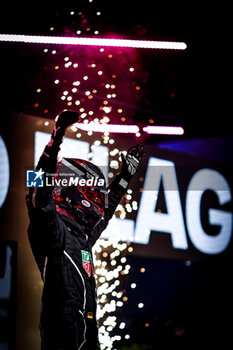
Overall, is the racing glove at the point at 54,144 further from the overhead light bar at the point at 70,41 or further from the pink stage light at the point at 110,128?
the pink stage light at the point at 110,128

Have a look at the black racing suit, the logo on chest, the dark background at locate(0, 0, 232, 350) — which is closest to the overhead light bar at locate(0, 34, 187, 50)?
the dark background at locate(0, 0, 232, 350)

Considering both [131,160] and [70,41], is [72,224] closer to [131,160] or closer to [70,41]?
[131,160]

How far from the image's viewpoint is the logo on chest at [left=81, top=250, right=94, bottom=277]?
8.80ft

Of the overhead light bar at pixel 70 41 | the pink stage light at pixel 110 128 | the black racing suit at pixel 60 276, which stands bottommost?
the black racing suit at pixel 60 276

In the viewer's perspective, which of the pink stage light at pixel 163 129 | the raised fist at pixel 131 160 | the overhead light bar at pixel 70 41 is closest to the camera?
the overhead light bar at pixel 70 41

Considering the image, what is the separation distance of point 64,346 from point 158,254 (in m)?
2.79

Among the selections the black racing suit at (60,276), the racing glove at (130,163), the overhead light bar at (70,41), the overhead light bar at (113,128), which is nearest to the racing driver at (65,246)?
the black racing suit at (60,276)

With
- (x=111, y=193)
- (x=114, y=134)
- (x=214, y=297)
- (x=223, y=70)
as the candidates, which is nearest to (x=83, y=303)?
(x=111, y=193)

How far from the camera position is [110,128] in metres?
4.61

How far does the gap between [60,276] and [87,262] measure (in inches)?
7.8

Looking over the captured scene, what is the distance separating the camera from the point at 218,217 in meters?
6.26

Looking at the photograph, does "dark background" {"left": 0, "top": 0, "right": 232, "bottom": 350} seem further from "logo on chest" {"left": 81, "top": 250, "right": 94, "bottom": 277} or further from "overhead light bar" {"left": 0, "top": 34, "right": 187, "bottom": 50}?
"logo on chest" {"left": 81, "top": 250, "right": 94, "bottom": 277}

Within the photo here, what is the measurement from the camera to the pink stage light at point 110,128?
4350 millimetres

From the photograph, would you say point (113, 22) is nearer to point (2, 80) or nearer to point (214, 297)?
point (2, 80)
